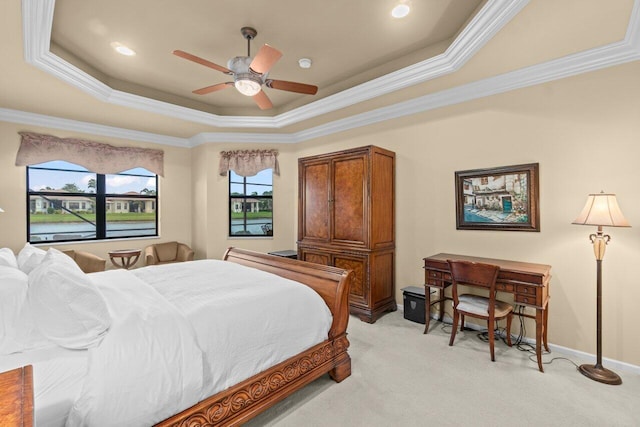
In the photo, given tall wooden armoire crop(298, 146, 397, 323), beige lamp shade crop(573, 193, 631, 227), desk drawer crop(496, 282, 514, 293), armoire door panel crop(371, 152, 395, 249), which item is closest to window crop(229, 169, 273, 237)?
tall wooden armoire crop(298, 146, 397, 323)

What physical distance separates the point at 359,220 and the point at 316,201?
80 cm

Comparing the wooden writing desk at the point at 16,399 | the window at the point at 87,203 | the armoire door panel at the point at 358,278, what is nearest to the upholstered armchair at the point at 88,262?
the window at the point at 87,203

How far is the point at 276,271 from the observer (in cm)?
292

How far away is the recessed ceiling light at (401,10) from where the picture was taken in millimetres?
2510

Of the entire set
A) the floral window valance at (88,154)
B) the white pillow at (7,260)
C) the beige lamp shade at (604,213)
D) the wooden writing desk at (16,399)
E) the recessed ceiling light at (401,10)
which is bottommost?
the wooden writing desk at (16,399)

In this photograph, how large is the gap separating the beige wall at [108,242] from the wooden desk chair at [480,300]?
482 cm

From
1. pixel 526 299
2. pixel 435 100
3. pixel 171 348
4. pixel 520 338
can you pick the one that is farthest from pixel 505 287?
pixel 171 348

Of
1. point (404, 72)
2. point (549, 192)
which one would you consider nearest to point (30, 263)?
point (404, 72)

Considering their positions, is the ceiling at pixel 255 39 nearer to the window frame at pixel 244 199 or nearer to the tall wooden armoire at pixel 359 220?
the tall wooden armoire at pixel 359 220

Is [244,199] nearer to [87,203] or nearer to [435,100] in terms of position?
[87,203]

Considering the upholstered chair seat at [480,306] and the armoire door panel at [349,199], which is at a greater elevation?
the armoire door panel at [349,199]

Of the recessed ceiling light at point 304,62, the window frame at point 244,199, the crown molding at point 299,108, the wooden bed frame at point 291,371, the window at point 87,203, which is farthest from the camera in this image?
the window frame at point 244,199

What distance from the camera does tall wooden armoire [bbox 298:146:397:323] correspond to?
12.0 feet

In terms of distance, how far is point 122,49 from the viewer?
3.18 m
